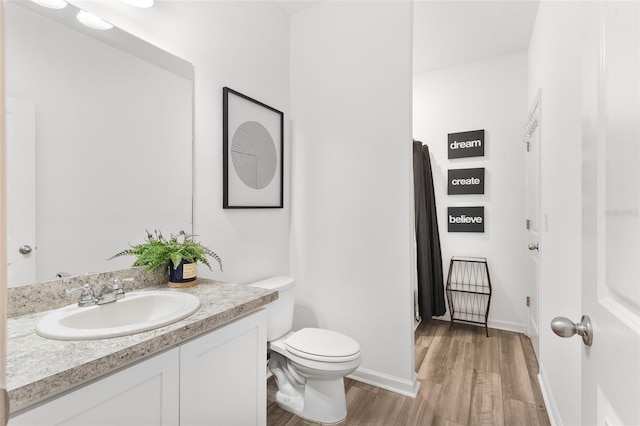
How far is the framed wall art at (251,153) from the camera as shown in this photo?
1958mm

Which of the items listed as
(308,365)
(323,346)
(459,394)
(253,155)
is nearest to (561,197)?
(459,394)

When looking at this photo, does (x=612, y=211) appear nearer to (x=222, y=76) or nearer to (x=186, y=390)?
(x=186, y=390)

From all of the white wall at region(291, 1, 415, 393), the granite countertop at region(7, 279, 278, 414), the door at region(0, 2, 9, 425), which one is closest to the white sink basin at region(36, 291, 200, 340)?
the granite countertop at region(7, 279, 278, 414)

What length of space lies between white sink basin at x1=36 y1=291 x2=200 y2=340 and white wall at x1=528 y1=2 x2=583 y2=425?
5.16ft

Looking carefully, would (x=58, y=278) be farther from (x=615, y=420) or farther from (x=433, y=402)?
(x=433, y=402)

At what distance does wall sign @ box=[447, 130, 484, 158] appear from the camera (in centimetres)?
318

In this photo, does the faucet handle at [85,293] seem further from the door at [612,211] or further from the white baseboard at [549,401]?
the white baseboard at [549,401]

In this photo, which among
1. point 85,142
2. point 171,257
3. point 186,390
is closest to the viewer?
point 186,390

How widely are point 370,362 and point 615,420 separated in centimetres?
185

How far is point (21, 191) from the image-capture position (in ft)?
3.65

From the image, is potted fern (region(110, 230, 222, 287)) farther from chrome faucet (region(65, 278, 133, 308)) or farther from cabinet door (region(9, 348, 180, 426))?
cabinet door (region(9, 348, 180, 426))

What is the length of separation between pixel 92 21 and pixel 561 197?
2.34 meters

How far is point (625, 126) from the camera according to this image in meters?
0.49

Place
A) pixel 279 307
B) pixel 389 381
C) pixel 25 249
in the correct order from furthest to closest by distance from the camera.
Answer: pixel 389 381 → pixel 279 307 → pixel 25 249
